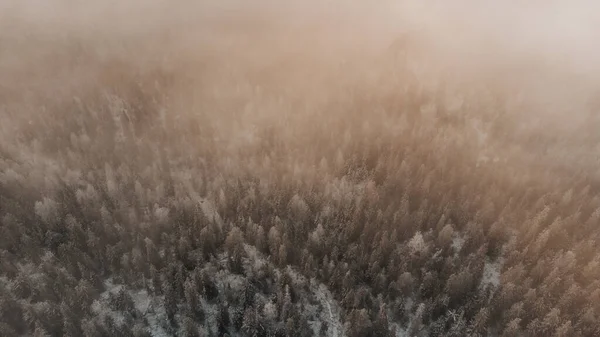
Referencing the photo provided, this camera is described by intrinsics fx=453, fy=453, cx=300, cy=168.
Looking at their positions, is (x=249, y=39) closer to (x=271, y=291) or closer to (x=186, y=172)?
(x=186, y=172)

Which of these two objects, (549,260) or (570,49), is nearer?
(549,260)

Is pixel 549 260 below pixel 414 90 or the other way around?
below

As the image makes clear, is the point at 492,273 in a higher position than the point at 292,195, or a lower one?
lower

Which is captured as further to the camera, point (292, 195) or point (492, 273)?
point (292, 195)

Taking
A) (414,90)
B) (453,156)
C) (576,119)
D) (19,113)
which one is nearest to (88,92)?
(19,113)

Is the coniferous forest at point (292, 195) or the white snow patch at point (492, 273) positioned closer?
the coniferous forest at point (292, 195)

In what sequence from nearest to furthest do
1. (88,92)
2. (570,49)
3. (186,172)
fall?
(186,172)
(88,92)
(570,49)

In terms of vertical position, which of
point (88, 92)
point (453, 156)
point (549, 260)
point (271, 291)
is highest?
point (88, 92)

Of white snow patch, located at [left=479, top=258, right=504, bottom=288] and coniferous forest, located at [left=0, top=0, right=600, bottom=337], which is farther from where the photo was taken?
white snow patch, located at [left=479, top=258, right=504, bottom=288]
